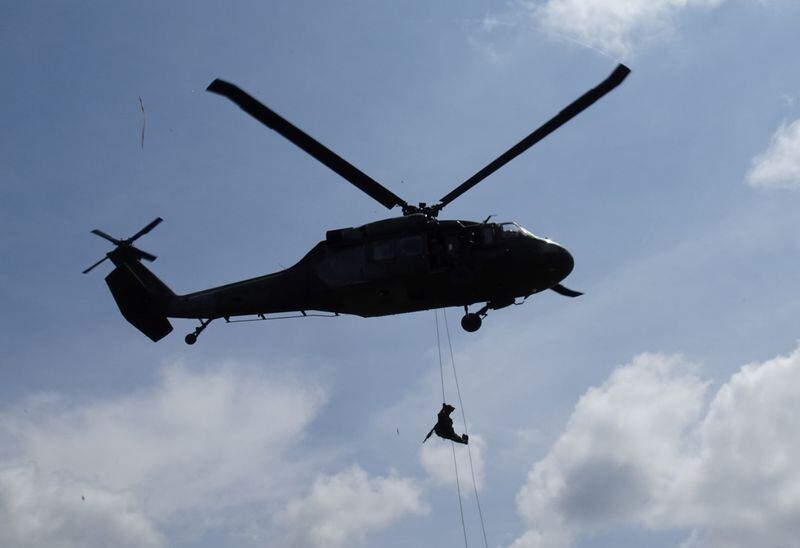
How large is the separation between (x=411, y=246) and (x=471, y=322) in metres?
2.66

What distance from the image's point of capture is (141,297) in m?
26.2

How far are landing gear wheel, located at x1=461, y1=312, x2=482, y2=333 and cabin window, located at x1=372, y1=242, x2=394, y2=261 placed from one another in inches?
104

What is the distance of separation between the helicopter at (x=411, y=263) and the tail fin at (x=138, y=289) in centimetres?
385

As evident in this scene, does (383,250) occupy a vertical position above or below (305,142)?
below

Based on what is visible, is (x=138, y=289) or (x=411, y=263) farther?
(x=138, y=289)

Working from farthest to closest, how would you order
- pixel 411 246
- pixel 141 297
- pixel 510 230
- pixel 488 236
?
pixel 141 297
pixel 510 230
pixel 411 246
pixel 488 236

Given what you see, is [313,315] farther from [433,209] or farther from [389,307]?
[433,209]

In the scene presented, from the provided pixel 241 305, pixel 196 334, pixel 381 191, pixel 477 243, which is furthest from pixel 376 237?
pixel 196 334

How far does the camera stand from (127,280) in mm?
26641

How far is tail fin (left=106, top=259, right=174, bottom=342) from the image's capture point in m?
25.8

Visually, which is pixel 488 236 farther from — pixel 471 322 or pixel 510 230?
pixel 471 322

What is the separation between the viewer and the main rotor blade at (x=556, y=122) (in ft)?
63.7

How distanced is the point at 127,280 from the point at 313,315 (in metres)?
7.35

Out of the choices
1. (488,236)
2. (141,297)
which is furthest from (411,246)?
(141,297)
